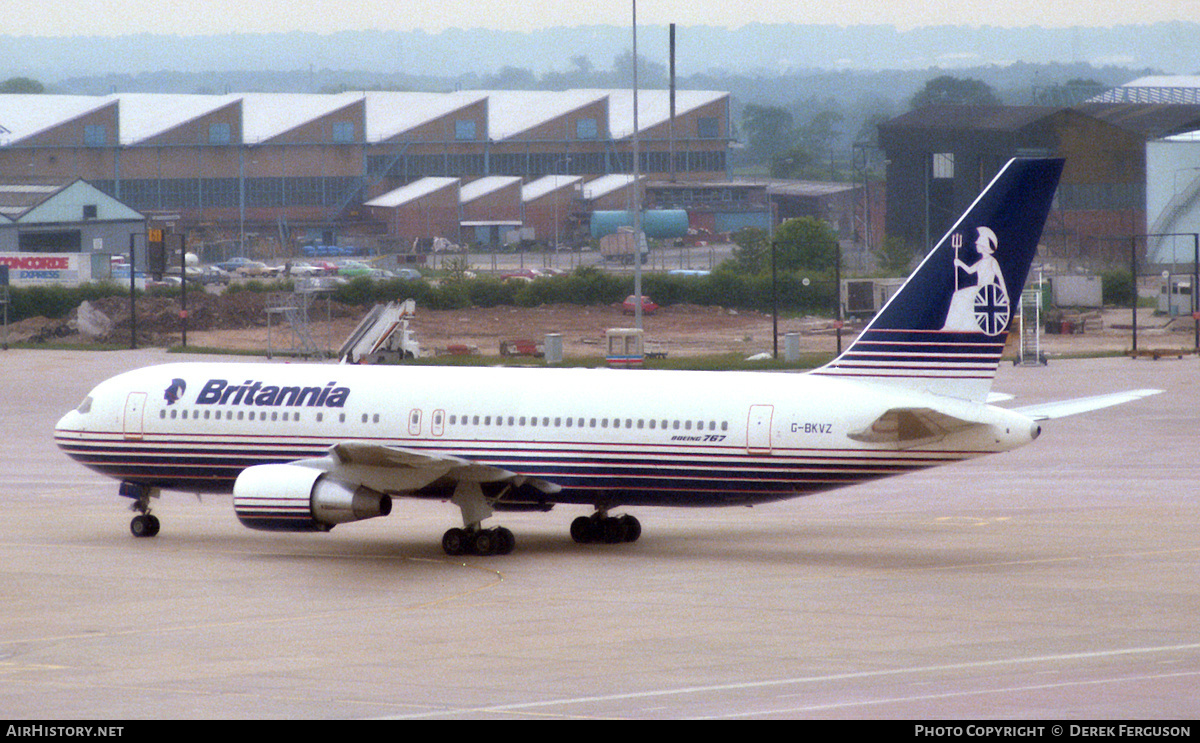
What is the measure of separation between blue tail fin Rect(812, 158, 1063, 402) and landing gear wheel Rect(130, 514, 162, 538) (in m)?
15.8

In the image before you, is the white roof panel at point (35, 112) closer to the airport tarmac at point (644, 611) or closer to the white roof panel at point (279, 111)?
the white roof panel at point (279, 111)

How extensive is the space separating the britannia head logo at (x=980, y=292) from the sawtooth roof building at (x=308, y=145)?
14776cm

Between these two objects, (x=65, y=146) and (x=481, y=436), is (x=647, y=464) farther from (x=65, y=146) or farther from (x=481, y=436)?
(x=65, y=146)

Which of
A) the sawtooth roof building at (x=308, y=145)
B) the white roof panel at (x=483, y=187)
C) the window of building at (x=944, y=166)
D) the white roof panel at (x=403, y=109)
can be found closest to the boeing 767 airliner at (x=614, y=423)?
the window of building at (x=944, y=166)

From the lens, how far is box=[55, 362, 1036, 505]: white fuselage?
3150 centimetres

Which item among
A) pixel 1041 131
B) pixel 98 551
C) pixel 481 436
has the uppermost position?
pixel 1041 131

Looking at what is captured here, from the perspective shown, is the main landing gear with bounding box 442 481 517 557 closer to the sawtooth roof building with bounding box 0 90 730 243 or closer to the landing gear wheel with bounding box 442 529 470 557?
the landing gear wheel with bounding box 442 529 470 557

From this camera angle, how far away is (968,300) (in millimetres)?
31484

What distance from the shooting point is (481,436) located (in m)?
33.8

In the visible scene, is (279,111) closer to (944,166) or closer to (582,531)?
(944,166)

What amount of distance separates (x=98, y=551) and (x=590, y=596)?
11868 millimetres

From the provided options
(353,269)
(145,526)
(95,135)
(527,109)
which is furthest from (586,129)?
(145,526)

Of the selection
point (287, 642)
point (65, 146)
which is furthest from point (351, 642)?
point (65, 146)

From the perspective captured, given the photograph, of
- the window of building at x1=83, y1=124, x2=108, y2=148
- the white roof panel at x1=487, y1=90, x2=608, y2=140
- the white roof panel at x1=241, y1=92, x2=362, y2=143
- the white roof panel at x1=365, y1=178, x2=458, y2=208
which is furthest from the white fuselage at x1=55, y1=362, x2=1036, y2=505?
the white roof panel at x1=487, y1=90, x2=608, y2=140
